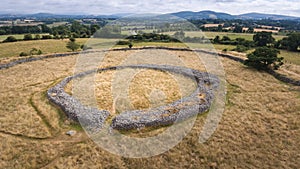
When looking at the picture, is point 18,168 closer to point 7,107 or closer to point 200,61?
point 7,107

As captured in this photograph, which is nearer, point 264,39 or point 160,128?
point 160,128

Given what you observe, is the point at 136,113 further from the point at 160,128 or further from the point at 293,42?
the point at 293,42

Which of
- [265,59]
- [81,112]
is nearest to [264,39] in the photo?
[265,59]

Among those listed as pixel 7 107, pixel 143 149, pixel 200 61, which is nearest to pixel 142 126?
pixel 143 149

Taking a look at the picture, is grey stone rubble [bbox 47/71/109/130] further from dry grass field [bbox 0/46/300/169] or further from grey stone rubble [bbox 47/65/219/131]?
dry grass field [bbox 0/46/300/169]

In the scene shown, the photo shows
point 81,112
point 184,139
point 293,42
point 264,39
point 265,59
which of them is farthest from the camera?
point 264,39

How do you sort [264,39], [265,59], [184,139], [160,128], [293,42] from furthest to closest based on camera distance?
[264,39] < [293,42] < [265,59] < [160,128] < [184,139]
